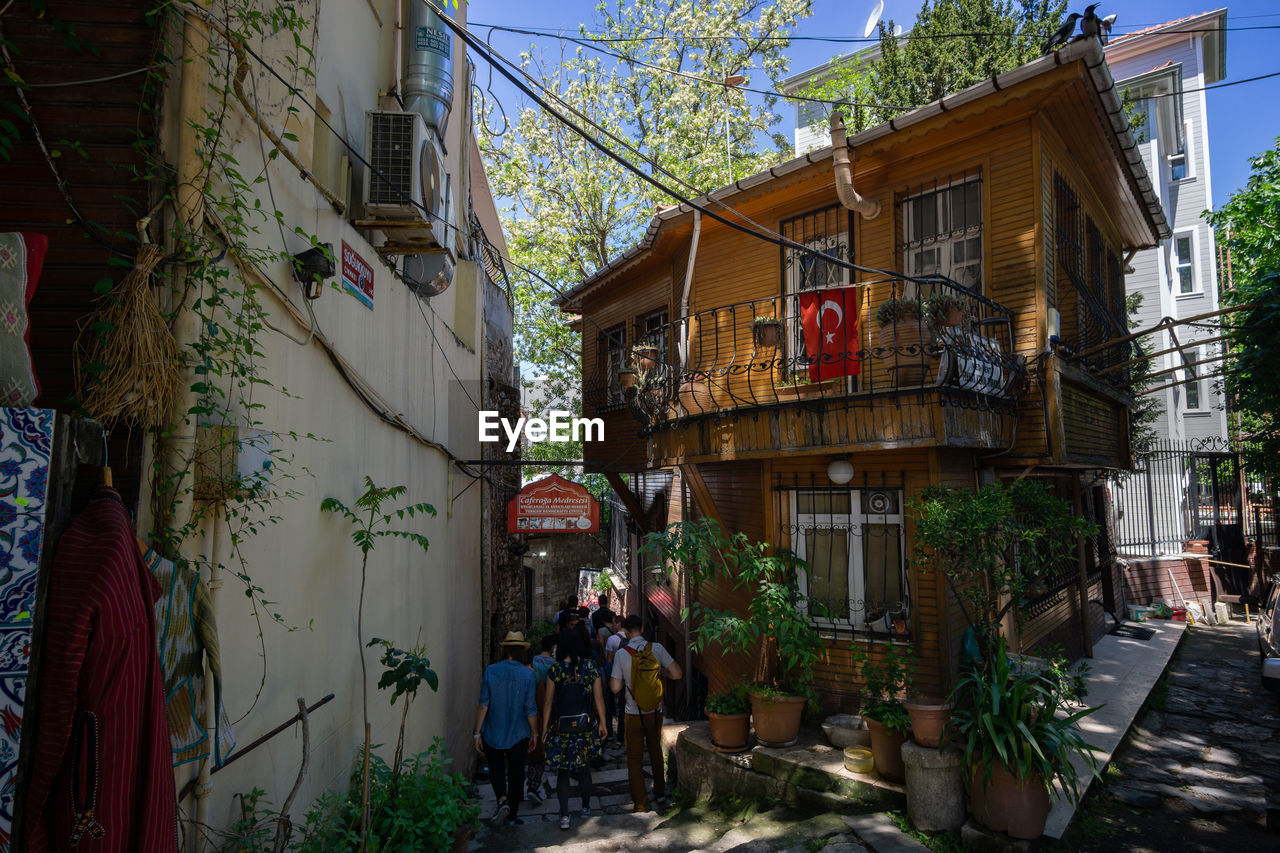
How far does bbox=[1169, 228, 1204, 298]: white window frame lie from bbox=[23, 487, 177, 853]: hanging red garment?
28.8m

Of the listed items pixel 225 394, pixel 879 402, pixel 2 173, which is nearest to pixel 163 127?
pixel 2 173

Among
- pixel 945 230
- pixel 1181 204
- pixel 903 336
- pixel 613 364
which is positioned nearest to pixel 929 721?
pixel 903 336

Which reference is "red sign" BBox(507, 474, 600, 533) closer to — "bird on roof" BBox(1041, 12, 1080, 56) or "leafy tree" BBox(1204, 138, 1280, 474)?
"bird on roof" BBox(1041, 12, 1080, 56)

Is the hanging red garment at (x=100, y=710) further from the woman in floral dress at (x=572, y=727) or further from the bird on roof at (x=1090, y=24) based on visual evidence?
the bird on roof at (x=1090, y=24)

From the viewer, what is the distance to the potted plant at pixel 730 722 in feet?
23.6

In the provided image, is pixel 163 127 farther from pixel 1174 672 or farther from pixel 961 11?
pixel 961 11

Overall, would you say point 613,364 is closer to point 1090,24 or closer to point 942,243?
point 942,243

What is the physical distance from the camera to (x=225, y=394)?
3.34 metres

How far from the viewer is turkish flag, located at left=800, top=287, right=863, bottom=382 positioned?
7.14 metres

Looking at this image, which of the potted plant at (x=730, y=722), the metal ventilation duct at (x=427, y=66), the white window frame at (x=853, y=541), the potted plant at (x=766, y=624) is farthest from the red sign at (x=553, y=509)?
the metal ventilation duct at (x=427, y=66)

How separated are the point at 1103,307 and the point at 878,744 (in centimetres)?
772

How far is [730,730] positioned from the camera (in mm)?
7184

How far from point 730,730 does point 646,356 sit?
463 centimetres

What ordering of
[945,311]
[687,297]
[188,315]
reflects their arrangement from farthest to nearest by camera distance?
1. [687,297]
2. [945,311]
3. [188,315]
